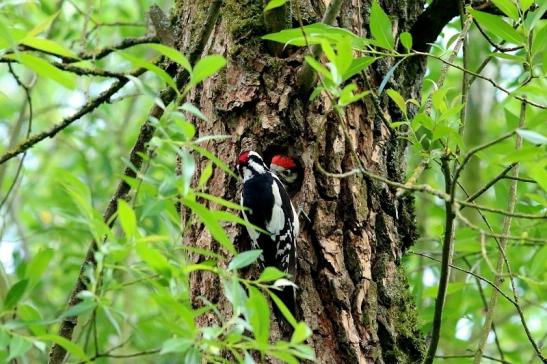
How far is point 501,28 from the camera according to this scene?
85.2 inches

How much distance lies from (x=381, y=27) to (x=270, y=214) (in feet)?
3.62

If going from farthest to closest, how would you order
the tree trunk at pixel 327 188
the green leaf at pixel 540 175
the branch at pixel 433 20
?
1. the branch at pixel 433 20
2. the tree trunk at pixel 327 188
3. the green leaf at pixel 540 175

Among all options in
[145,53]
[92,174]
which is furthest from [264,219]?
[145,53]

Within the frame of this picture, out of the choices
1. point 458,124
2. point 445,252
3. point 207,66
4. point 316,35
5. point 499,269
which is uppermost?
point 316,35

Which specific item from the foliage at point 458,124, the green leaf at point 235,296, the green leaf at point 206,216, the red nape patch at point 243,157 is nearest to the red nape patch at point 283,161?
the red nape patch at point 243,157

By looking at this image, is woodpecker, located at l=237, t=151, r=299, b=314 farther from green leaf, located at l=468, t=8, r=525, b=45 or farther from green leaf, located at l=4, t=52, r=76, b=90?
green leaf, located at l=4, t=52, r=76, b=90

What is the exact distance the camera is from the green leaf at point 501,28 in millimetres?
2146

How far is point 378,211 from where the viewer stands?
2.73 metres

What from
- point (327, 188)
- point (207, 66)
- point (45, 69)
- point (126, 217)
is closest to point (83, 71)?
point (327, 188)

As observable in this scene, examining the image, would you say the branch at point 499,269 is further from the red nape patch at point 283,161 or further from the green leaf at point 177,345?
the green leaf at point 177,345

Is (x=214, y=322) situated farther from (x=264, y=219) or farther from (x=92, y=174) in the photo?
(x=92, y=174)

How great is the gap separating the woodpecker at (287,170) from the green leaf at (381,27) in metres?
0.68

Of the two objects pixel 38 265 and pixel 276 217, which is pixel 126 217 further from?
pixel 276 217

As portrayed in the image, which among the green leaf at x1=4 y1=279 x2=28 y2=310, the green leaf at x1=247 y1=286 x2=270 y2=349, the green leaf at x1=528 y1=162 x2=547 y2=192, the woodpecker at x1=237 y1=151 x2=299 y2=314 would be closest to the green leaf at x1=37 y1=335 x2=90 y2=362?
the green leaf at x1=4 y1=279 x2=28 y2=310
